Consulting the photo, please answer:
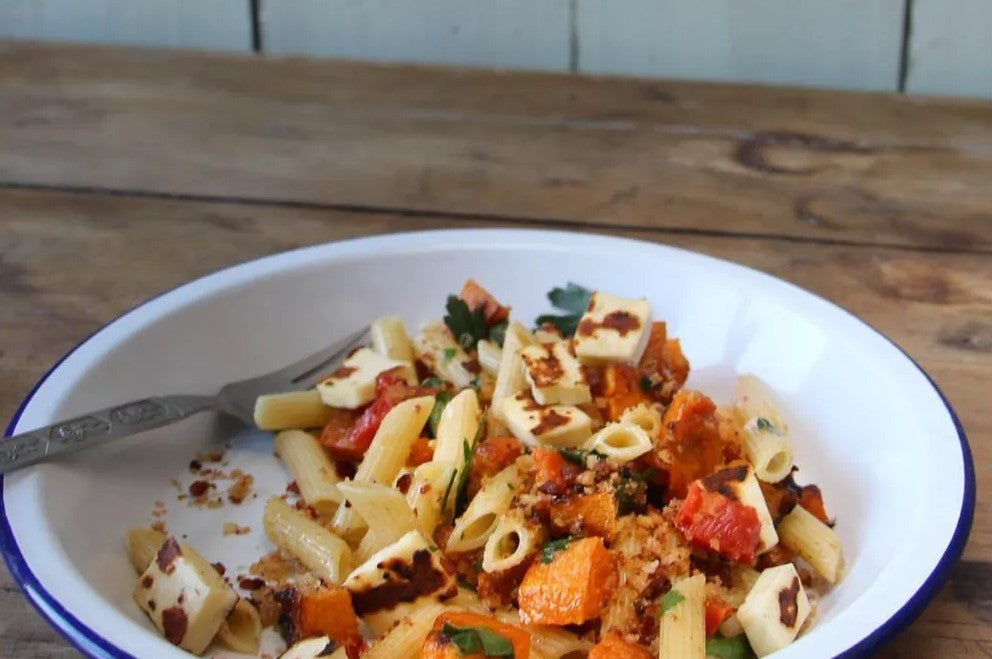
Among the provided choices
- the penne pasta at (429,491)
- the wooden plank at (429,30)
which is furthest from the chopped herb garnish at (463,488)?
the wooden plank at (429,30)

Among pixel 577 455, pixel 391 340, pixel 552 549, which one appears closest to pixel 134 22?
pixel 391 340

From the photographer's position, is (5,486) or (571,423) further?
(571,423)

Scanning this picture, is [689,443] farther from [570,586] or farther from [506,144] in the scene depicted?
[506,144]

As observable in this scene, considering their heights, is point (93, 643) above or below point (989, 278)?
above

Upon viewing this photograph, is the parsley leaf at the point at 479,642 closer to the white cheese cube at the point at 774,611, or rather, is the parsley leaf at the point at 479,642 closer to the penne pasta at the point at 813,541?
the white cheese cube at the point at 774,611

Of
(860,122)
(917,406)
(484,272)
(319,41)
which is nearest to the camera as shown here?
(917,406)

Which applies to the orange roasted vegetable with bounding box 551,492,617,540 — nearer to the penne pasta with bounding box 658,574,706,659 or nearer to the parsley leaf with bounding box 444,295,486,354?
the penne pasta with bounding box 658,574,706,659

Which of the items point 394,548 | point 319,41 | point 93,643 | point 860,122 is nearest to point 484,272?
point 394,548

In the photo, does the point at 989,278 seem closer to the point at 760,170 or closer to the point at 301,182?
the point at 760,170
